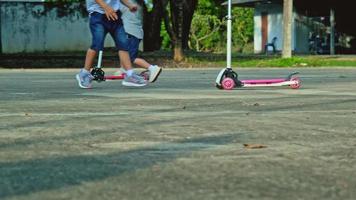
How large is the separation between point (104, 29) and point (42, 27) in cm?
2647

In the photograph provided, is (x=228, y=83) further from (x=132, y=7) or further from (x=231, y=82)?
(x=132, y=7)

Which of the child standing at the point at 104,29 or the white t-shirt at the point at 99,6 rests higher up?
the white t-shirt at the point at 99,6

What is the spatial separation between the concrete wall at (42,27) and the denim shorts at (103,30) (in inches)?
1012

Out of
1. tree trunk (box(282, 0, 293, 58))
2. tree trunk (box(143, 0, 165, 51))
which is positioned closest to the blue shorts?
tree trunk (box(282, 0, 293, 58))

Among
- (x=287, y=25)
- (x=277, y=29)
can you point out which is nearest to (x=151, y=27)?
(x=277, y=29)

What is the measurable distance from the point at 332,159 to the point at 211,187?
104cm

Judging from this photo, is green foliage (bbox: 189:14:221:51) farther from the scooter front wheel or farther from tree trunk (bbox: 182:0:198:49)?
the scooter front wheel

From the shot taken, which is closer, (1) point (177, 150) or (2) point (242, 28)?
(1) point (177, 150)

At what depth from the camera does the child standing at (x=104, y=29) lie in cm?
979

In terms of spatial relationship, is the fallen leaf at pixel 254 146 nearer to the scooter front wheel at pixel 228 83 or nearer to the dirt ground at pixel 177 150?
the dirt ground at pixel 177 150

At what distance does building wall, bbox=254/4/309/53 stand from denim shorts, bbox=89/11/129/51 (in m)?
32.9

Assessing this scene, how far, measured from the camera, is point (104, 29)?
9.93 meters

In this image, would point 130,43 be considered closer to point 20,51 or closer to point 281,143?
point 281,143

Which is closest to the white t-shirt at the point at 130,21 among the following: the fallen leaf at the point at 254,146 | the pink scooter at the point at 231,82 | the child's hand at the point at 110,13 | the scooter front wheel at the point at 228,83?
the child's hand at the point at 110,13
